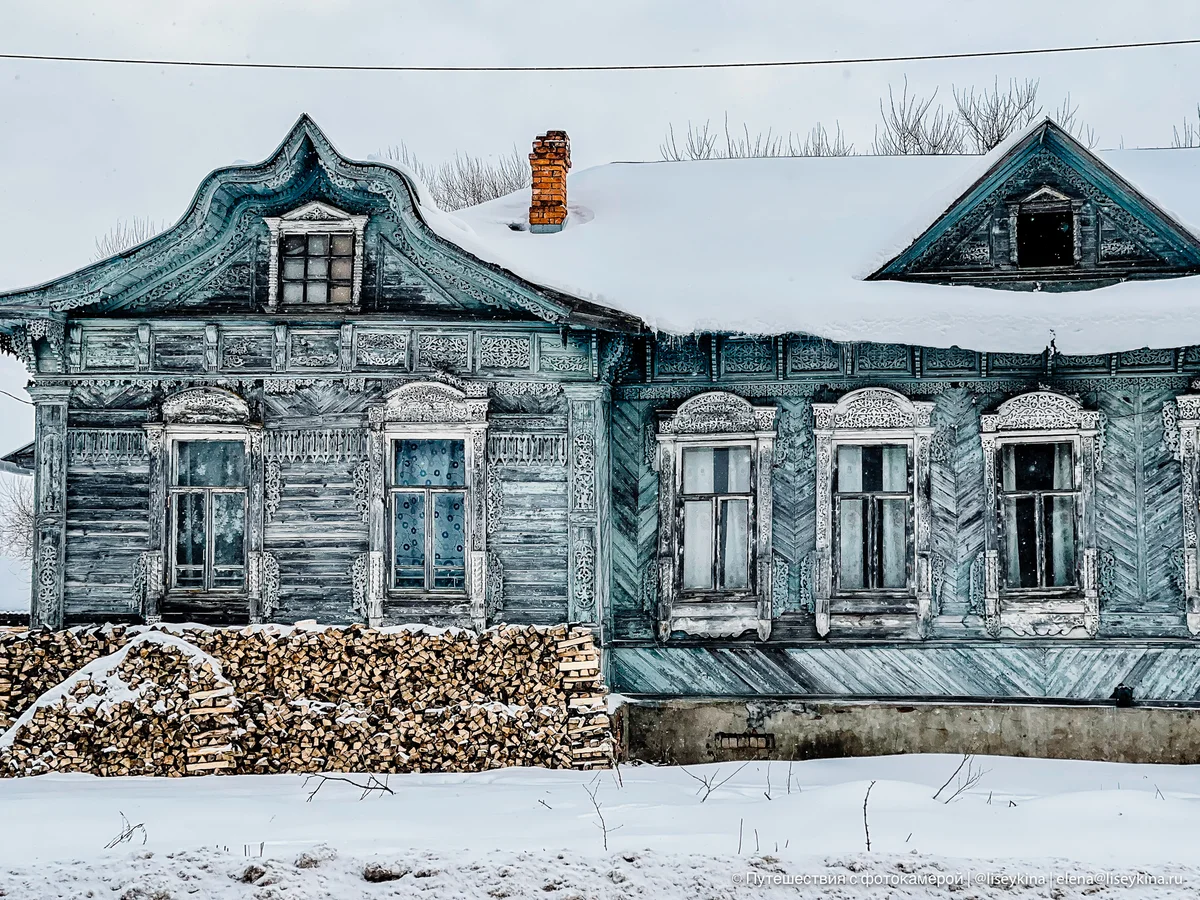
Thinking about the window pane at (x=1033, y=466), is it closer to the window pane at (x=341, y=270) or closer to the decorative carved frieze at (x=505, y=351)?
the decorative carved frieze at (x=505, y=351)

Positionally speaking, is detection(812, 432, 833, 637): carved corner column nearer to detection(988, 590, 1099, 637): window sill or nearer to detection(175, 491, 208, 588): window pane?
detection(988, 590, 1099, 637): window sill

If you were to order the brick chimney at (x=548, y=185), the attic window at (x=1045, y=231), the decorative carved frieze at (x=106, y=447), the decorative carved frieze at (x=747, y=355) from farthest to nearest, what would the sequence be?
1. the brick chimney at (x=548, y=185)
2. the attic window at (x=1045, y=231)
3. the decorative carved frieze at (x=747, y=355)
4. the decorative carved frieze at (x=106, y=447)

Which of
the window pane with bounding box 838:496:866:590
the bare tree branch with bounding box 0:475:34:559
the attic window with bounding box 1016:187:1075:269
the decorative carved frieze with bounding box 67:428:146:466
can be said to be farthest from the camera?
the bare tree branch with bounding box 0:475:34:559

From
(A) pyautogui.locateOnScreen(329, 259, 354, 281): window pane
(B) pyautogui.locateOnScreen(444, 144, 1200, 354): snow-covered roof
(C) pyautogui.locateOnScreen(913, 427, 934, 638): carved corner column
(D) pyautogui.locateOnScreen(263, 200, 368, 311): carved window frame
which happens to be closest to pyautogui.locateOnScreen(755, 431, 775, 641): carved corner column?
(B) pyautogui.locateOnScreen(444, 144, 1200, 354): snow-covered roof

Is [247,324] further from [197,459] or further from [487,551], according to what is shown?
[487,551]

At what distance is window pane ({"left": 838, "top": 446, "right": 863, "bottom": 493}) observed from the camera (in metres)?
10.9

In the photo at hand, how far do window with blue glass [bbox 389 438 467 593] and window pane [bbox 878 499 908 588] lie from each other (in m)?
4.02

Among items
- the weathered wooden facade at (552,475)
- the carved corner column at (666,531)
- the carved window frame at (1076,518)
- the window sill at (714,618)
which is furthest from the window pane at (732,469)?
the carved window frame at (1076,518)

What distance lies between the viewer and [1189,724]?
34.0 ft

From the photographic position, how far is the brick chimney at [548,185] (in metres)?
12.8

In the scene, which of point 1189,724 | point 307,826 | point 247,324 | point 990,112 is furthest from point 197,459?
point 990,112

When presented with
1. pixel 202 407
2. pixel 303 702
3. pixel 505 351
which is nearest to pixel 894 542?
pixel 505 351

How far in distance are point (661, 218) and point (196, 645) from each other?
684cm

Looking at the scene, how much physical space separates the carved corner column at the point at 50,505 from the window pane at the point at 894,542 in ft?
25.5
